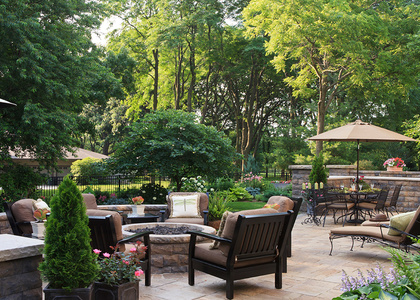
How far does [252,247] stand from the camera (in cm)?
485

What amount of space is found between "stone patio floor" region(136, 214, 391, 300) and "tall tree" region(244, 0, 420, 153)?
966 centimetres

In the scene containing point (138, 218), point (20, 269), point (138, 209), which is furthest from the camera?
point (138, 209)

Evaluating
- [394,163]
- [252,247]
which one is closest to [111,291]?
[252,247]

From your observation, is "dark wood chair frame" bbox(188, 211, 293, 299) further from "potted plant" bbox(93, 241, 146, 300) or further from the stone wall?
the stone wall

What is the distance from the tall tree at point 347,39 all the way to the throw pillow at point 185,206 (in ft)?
31.4

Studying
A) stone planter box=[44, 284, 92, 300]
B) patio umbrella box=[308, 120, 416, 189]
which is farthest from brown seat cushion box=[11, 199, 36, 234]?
patio umbrella box=[308, 120, 416, 189]

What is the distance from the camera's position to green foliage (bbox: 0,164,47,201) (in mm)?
11852

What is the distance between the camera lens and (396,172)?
53.4 feet

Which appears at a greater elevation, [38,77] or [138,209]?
[38,77]

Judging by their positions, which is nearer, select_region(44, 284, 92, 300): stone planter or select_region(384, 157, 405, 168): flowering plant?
select_region(44, 284, 92, 300): stone planter

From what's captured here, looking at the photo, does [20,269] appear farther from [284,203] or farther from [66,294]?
[284,203]

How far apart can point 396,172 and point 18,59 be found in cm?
1357

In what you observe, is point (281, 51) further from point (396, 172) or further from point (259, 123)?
point (259, 123)

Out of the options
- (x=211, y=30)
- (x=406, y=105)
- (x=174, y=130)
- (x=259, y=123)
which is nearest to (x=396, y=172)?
(x=174, y=130)
